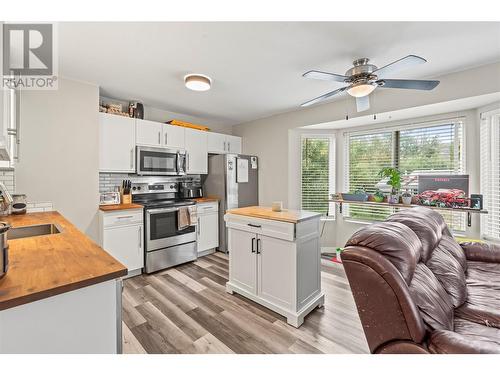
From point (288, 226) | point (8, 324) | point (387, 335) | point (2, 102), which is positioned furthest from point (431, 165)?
point (2, 102)

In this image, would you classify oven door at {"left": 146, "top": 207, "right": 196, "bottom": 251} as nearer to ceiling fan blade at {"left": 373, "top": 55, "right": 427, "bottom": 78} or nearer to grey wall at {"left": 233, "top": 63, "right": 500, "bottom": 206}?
grey wall at {"left": 233, "top": 63, "right": 500, "bottom": 206}

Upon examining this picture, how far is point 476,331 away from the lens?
1.22m

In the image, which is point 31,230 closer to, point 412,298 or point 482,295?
point 412,298

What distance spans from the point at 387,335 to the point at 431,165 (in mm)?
2941

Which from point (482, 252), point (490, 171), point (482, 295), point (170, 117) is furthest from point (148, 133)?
point (490, 171)

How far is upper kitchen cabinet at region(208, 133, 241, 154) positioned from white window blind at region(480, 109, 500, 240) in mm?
3530

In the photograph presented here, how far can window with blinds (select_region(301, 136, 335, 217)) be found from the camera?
403 centimetres

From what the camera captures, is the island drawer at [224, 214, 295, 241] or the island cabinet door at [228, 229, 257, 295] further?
the island cabinet door at [228, 229, 257, 295]

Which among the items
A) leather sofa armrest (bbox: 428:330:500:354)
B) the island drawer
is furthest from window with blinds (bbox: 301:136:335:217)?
leather sofa armrest (bbox: 428:330:500:354)

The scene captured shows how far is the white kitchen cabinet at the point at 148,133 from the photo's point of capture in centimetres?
321

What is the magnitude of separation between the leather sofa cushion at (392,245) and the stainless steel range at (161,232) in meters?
2.56

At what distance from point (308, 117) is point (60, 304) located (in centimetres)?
362

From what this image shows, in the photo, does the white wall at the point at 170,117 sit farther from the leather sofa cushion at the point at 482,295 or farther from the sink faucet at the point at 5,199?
the leather sofa cushion at the point at 482,295

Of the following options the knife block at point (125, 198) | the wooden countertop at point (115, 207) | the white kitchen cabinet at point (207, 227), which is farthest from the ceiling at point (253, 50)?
the white kitchen cabinet at point (207, 227)
